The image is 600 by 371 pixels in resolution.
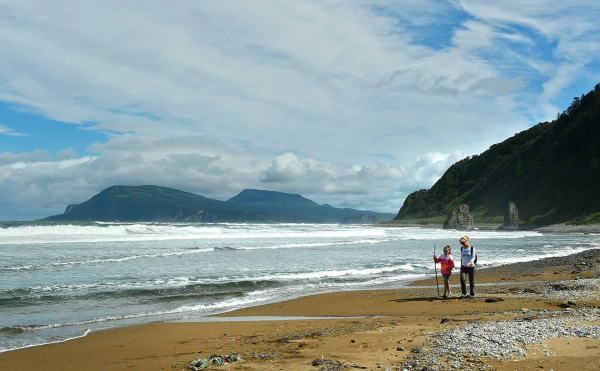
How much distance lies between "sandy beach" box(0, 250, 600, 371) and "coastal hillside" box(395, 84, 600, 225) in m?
67.7

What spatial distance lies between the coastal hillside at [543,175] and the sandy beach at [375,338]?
222 ft

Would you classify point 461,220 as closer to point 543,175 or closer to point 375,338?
point 543,175

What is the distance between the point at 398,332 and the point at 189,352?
3.76 m

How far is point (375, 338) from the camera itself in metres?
6.74

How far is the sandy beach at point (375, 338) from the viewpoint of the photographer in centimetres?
535

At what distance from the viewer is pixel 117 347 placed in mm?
7414

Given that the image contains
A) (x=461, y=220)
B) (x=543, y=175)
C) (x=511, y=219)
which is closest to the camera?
(x=511, y=219)

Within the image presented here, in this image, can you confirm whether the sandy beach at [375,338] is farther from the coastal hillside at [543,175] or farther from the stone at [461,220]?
the stone at [461,220]

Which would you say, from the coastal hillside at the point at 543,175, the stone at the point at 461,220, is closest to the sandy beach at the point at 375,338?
the coastal hillside at the point at 543,175

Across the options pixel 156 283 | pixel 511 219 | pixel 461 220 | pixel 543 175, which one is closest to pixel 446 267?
pixel 156 283

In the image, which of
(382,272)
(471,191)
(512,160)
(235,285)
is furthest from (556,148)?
(235,285)

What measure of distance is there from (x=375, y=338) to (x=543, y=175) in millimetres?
97861

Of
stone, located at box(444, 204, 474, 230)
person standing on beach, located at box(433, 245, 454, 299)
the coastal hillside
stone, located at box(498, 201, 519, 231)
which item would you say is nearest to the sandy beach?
person standing on beach, located at box(433, 245, 454, 299)

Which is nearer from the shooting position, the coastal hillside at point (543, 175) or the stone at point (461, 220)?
the coastal hillside at point (543, 175)
